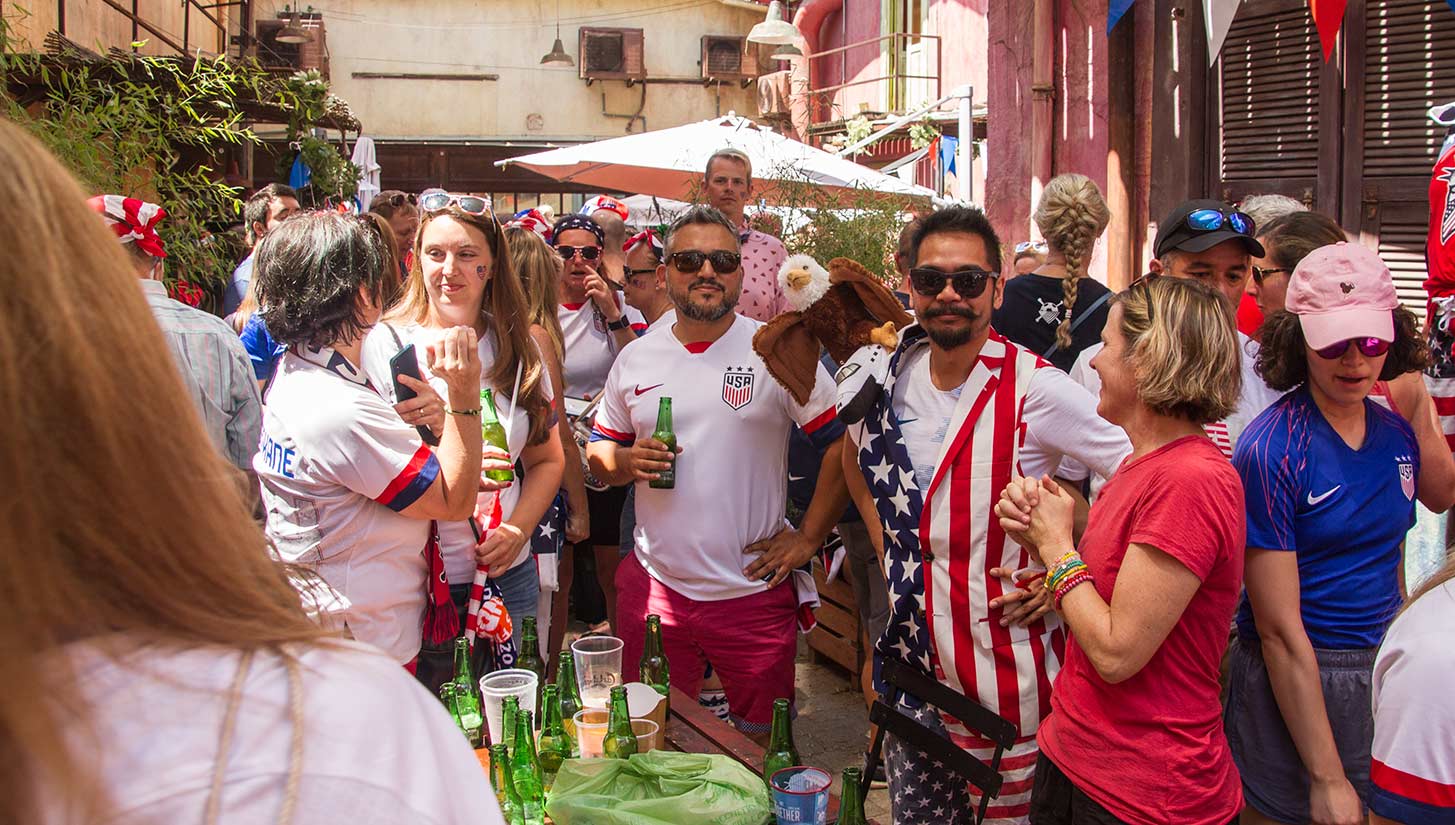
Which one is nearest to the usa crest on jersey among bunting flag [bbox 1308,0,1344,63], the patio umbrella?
the patio umbrella

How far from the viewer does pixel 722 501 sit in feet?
12.3

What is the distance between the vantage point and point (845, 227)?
634 centimetres

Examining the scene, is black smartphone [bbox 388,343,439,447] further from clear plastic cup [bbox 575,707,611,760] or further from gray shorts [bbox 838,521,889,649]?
gray shorts [bbox 838,521,889,649]

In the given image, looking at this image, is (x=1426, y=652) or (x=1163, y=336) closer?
(x=1426, y=652)

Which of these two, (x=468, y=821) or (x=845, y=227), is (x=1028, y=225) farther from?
(x=468, y=821)

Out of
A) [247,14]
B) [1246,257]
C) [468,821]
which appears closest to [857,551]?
[1246,257]

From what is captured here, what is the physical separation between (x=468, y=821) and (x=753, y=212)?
6146mm

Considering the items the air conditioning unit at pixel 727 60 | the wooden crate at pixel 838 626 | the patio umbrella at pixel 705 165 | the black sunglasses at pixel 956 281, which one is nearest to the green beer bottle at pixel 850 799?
the black sunglasses at pixel 956 281

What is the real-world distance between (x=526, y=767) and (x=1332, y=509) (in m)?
1.92

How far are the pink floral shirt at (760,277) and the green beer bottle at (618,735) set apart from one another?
288 centimetres

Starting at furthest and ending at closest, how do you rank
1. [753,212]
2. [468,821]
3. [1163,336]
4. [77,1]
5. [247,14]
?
[247,14] < [77,1] < [753,212] < [1163,336] < [468,821]

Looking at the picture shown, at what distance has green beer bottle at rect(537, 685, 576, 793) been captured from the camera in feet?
8.55

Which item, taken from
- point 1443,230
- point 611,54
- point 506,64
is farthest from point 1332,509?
point 506,64

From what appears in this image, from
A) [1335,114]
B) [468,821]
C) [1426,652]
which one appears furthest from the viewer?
[1335,114]
